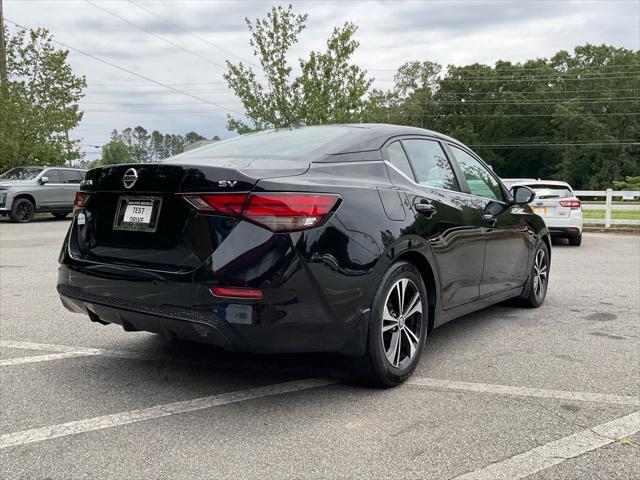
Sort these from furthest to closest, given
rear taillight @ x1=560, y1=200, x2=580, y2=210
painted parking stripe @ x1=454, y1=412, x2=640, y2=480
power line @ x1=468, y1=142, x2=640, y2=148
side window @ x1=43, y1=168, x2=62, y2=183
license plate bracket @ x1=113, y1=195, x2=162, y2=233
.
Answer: power line @ x1=468, y1=142, x2=640, y2=148
side window @ x1=43, y1=168, x2=62, y2=183
rear taillight @ x1=560, y1=200, x2=580, y2=210
license plate bracket @ x1=113, y1=195, x2=162, y2=233
painted parking stripe @ x1=454, y1=412, x2=640, y2=480

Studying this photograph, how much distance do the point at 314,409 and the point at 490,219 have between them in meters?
2.31

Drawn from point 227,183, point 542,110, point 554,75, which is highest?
point 554,75

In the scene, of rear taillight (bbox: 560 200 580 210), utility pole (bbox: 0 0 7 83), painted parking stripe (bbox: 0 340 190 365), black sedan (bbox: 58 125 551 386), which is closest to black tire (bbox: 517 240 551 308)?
black sedan (bbox: 58 125 551 386)

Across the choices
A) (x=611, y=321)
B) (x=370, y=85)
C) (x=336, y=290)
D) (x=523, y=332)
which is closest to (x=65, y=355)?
(x=336, y=290)

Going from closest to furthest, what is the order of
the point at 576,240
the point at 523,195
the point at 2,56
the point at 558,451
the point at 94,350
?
the point at 558,451, the point at 94,350, the point at 523,195, the point at 576,240, the point at 2,56

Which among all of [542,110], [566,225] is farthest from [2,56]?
[542,110]

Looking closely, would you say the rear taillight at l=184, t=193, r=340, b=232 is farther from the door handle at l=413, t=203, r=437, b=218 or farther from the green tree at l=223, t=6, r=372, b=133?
the green tree at l=223, t=6, r=372, b=133

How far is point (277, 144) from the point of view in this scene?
152 inches

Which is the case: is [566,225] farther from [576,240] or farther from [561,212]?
[576,240]

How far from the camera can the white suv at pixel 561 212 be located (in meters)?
12.0

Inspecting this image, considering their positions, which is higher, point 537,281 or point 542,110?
point 542,110

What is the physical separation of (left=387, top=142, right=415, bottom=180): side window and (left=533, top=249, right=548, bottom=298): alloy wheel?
239 centimetres

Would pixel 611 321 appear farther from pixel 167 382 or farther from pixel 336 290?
pixel 167 382

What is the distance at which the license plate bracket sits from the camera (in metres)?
3.15
